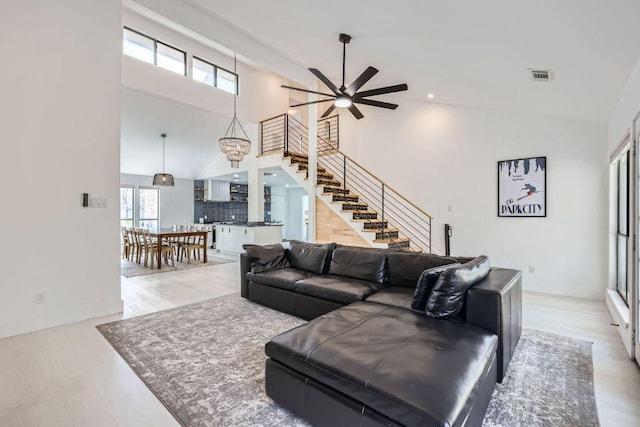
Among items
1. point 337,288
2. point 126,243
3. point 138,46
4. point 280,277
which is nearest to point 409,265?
point 337,288

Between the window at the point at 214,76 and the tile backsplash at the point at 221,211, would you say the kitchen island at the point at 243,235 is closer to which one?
the tile backsplash at the point at 221,211

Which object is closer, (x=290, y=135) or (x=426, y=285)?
(x=426, y=285)

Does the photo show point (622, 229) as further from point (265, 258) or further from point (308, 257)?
point (265, 258)

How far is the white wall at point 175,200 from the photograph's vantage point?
9.98 metres

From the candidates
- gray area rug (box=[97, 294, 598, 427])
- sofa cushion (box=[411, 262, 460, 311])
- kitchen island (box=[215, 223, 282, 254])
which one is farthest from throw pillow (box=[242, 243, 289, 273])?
kitchen island (box=[215, 223, 282, 254])

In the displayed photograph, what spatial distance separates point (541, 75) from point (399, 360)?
3443 millimetres

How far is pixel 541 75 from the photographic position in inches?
129

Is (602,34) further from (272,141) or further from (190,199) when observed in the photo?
(190,199)

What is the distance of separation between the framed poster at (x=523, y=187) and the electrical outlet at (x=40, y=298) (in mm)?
6459

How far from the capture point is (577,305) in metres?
4.10

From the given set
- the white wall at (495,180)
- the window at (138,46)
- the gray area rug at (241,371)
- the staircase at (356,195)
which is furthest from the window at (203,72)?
the gray area rug at (241,371)

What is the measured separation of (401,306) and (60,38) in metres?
4.66

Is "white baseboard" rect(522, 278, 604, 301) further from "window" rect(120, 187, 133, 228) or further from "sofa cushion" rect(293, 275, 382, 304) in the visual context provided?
"window" rect(120, 187, 133, 228)

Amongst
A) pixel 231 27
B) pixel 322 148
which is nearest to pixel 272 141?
pixel 322 148
